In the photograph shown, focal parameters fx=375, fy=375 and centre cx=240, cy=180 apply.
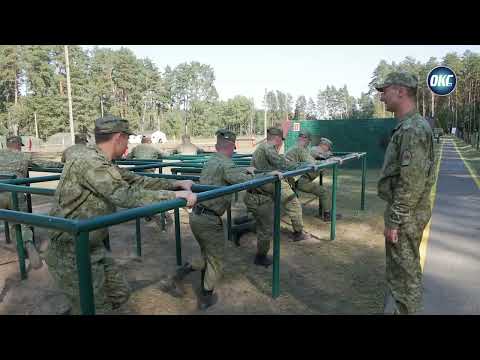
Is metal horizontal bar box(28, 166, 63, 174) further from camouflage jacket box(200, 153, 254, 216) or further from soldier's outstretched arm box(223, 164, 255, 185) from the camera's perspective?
soldier's outstretched arm box(223, 164, 255, 185)

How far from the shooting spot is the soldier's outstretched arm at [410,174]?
2.62 meters

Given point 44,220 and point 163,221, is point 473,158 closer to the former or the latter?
point 163,221

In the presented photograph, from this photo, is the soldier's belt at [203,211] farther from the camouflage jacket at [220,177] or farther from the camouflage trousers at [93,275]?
the camouflage trousers at [93,275]

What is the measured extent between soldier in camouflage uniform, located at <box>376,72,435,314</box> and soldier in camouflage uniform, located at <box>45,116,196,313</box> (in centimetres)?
149

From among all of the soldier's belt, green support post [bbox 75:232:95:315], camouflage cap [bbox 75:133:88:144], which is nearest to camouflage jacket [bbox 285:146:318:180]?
the soldier's belt

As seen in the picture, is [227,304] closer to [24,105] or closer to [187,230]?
[187,230]

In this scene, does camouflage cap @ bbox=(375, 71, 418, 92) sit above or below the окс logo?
below

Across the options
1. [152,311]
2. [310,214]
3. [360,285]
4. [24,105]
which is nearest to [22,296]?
[152,311]

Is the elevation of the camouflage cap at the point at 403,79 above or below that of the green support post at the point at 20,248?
above

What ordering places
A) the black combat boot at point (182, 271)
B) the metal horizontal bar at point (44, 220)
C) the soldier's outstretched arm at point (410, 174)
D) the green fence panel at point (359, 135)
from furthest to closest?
1. the green fence panel at point (359, 135)
2. the black combat boot at point (182, 271)
3. the soldier's outstretched arm at point (410, 174)
4. the metal horizontal bar at point (44, 220)

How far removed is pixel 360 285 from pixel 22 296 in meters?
3.51

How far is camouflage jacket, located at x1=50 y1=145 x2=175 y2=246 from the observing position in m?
Answer: 2.32

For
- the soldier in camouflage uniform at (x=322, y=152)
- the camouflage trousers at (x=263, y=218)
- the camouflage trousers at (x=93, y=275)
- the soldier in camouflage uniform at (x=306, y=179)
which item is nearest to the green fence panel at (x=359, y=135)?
the soldier in camouflage uniform at (x=322, y=152)

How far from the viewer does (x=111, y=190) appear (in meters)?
2.34
